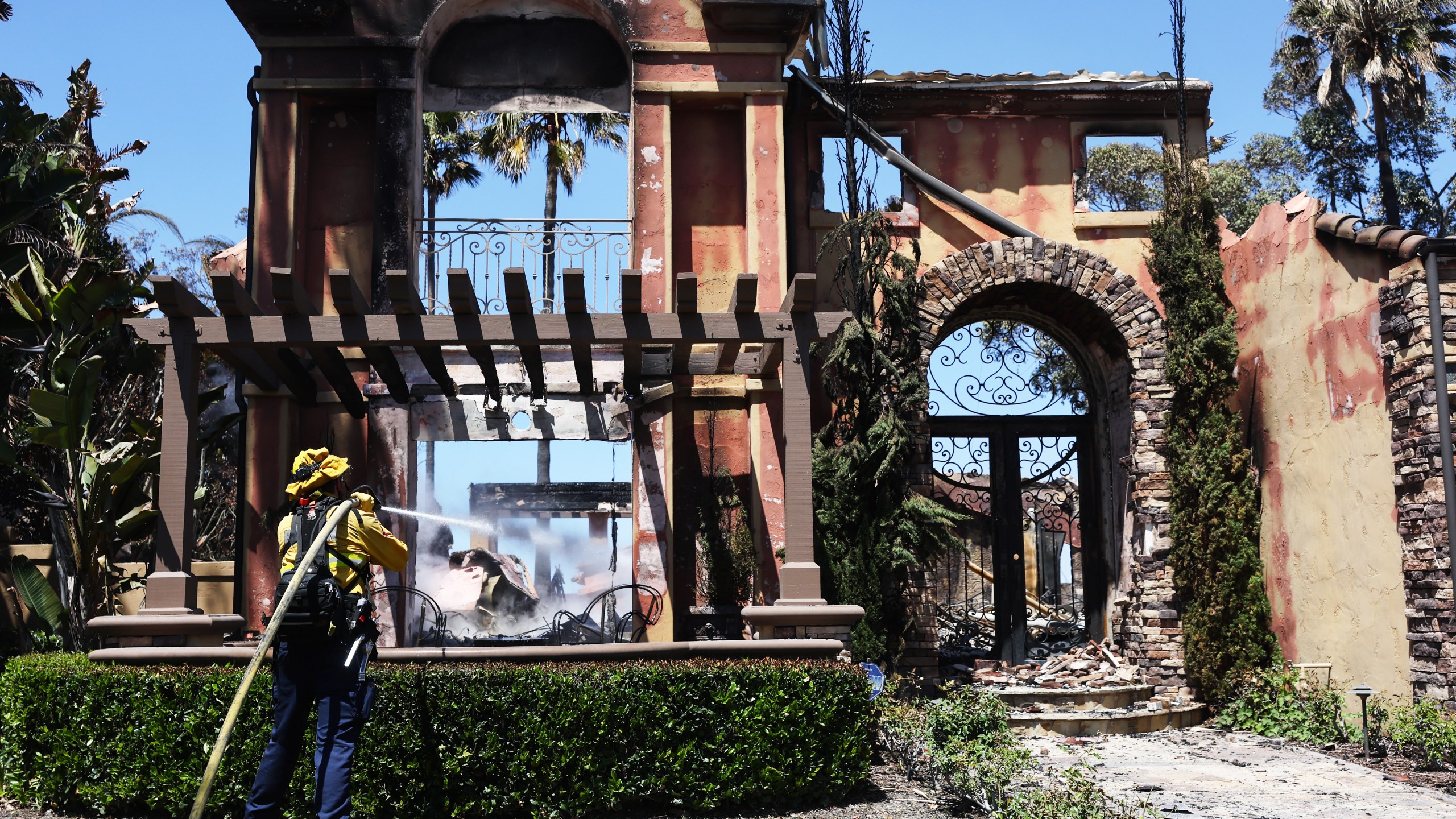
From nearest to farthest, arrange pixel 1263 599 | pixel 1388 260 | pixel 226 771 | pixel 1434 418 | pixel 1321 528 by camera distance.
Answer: pixel 226 771 < pixel 1434 418 < pixel 1388 260 < pixel 1321 528 < pixel 1263 599

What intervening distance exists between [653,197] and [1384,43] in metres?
16.4

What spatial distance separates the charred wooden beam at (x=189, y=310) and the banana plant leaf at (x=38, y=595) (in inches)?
127

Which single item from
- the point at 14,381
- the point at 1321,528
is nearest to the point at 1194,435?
the point at 1321,528

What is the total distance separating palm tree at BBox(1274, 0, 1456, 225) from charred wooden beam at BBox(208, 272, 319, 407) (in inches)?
758

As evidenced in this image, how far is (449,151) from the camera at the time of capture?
25.0 meters

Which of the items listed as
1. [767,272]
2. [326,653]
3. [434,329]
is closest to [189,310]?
[434,329]

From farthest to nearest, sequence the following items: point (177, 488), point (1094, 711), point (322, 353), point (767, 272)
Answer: point (1094, 711) < point (767, 272) < point (322, 353) < point (177, 488)

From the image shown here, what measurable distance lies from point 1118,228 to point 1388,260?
10.6 feet

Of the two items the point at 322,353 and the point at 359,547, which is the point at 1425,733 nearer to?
the point at 359,547

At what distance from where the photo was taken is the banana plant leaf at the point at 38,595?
37.5 feet

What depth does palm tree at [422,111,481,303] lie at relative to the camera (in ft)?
80.2

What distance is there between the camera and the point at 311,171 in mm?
12102

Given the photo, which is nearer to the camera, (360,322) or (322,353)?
(360,322)

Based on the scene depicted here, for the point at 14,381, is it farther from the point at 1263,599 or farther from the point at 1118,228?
the point at 1263,599
